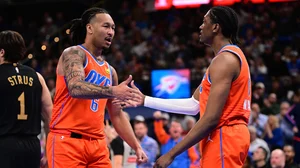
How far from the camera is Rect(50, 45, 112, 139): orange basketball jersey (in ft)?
18.0

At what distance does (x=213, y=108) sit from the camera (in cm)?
449

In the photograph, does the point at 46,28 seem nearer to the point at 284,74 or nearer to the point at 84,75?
the point at 284,74

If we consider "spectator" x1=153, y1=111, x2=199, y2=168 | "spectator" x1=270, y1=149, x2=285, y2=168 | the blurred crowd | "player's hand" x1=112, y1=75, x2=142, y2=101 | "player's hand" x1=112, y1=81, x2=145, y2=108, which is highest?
"player's hand" x1=112, y1=75, x2=142, y2=101

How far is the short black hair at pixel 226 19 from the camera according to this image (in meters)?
4.73

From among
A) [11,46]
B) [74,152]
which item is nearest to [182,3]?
[11,46]

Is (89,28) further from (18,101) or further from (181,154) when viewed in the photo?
(181,154)

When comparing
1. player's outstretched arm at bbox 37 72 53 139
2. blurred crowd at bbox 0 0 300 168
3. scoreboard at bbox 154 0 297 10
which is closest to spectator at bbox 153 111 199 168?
blurred crowd at bbox 0 0 300 168

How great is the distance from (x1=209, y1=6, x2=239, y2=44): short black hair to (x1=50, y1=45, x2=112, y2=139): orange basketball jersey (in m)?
1.38

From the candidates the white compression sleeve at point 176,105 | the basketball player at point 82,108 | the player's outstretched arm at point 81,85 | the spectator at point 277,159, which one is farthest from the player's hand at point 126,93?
the spectator at point 277,159

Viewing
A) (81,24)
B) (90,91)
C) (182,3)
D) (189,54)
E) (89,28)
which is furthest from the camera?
(182,3)

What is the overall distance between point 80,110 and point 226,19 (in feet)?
5.61

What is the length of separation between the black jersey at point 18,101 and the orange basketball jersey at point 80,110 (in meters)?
0.25

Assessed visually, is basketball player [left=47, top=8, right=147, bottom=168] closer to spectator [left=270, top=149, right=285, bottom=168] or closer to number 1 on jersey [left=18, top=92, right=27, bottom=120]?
number 1 on jersey [left=18, top=92, right=27, bottom=120]

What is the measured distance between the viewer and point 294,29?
59.3 feet
